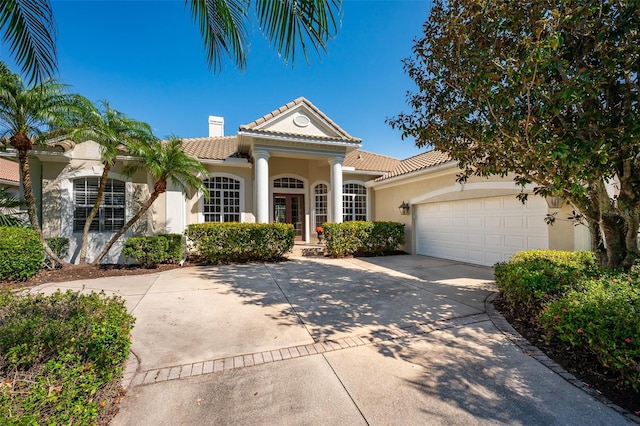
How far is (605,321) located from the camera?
2.94 metres

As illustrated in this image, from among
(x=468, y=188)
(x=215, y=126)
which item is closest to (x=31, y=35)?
(x=468, y=188)

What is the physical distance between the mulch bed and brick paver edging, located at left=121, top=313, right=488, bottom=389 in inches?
38.2

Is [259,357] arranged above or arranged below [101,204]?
below

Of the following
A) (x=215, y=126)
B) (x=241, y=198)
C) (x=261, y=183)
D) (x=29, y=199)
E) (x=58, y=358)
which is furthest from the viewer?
(x=215, y=126)

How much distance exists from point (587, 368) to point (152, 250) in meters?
10.5

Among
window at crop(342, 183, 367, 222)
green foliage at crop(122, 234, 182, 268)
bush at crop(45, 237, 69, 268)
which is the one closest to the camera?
bush at crop(45, 237, 69, 268)

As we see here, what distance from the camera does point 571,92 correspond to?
3.13m

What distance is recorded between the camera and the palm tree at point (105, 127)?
25.0ft

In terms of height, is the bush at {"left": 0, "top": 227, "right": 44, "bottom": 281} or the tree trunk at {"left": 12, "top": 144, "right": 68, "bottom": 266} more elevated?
the tree trunk at {"left": 12, "top": 144, "right": 68, "bottom": 266}

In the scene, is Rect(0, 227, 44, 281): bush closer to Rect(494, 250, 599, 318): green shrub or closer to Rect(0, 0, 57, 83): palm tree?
Rect(0, 0, 57, 83): palm tree

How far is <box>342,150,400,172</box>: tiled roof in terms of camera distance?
1513 centimetres

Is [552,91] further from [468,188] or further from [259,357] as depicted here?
[468,188]

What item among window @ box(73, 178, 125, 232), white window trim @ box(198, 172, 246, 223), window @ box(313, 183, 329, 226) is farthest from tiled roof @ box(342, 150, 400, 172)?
window @ box(73, 178, 125, 232)

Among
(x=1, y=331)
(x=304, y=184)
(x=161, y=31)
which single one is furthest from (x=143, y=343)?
(x=304, y=184)
